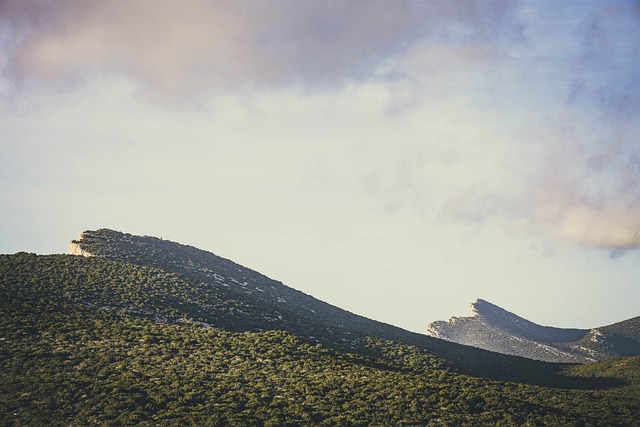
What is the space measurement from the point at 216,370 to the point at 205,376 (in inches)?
115

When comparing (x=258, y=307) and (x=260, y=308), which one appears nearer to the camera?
(x=260, y=308)

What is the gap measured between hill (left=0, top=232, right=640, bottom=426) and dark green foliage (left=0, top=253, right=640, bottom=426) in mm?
176

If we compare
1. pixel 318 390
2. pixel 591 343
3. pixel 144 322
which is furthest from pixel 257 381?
pixel 591 343

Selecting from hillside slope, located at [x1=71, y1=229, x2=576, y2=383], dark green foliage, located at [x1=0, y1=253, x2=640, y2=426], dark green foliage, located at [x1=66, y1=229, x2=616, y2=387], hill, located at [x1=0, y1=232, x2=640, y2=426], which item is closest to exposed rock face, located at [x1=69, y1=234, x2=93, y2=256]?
hillside slope, located at [x1=71, y1=229, x2=576, y2=383]

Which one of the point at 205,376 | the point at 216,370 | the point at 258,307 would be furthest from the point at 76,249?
the point at 205,376

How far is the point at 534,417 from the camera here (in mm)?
53562

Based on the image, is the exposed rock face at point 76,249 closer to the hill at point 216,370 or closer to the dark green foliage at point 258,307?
the dark green foliage at point 258,307

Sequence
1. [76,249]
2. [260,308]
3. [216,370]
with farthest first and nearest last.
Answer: [76,249], [260,308], [216,370]

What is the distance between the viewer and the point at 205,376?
58.8 m

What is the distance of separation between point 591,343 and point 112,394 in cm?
19362

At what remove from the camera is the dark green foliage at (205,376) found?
48781 millimetres

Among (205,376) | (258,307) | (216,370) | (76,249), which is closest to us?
(205,376)

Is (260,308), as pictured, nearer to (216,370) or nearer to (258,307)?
(258,307)

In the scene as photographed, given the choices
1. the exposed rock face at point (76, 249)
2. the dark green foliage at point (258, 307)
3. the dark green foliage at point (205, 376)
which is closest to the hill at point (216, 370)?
the dark green foliage at point (205, 376)
